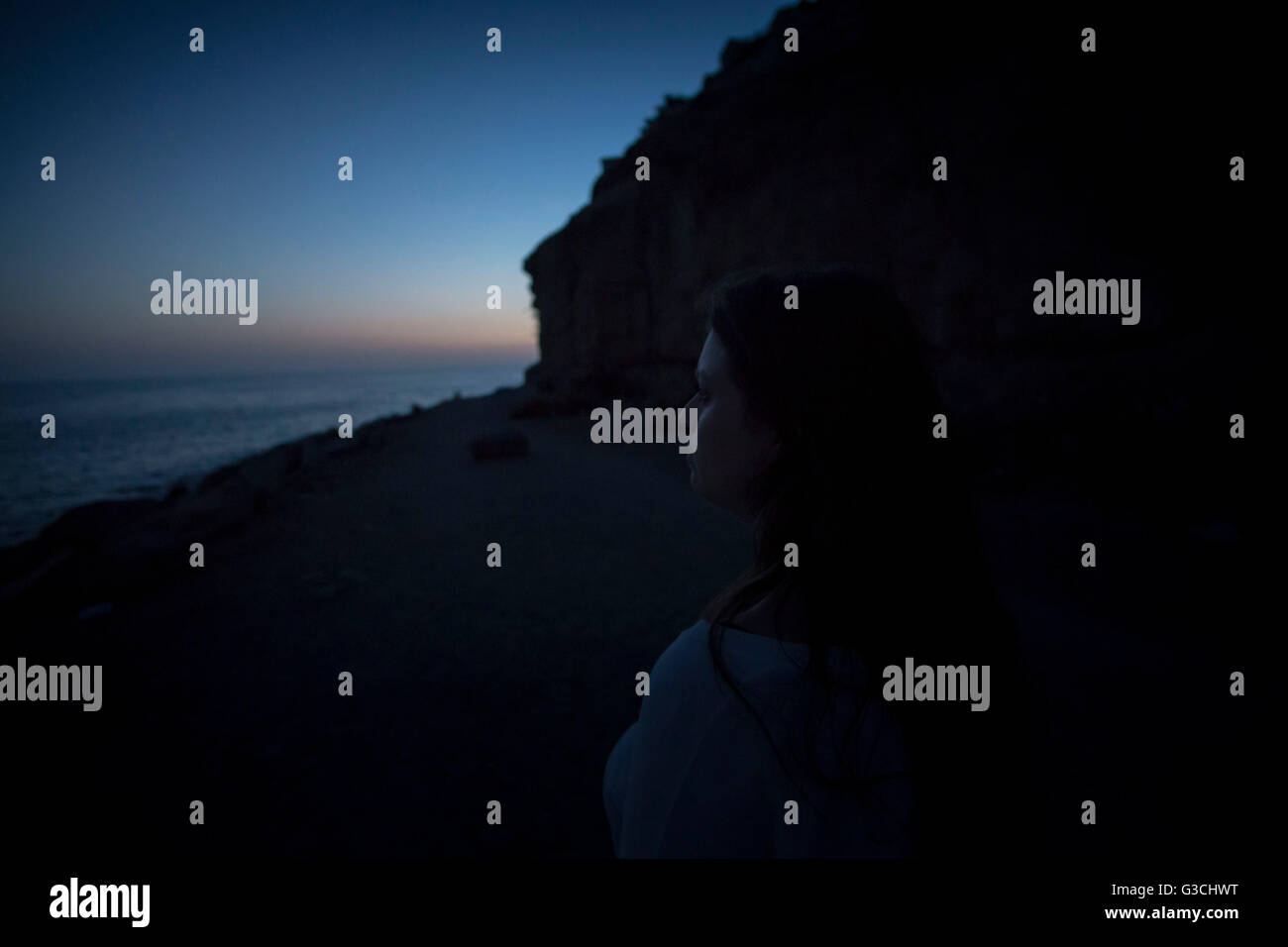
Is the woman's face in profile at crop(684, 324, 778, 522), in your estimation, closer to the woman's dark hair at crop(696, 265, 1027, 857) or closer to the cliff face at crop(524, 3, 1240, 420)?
the woman's dark hair at crop(696, 265, 1027, 857)

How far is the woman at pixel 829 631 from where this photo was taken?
1.10 m

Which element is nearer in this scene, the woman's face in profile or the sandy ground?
the woman's face in profile

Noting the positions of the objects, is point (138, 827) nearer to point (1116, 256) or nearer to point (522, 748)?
point (522, 748)

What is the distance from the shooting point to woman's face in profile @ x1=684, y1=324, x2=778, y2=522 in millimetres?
1385

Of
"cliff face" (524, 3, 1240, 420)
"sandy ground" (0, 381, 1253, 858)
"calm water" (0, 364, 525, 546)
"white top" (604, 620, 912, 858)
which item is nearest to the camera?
"white top" (604, 620, 912, 858)

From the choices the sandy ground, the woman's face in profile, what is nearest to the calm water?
the sandy ground

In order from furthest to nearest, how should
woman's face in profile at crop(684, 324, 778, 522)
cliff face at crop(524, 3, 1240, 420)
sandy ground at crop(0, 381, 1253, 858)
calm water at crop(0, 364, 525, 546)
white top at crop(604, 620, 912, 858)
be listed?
calm water at crop(0, 364, 525, 546)
cliff face at crop(524, 3, 1240, 420)
sandy ground at crop(0, 381, 1253, 858)
woman's face in profile at crop(684, 324, 778, 522)
white top at crop(604, 620, 912, 858)

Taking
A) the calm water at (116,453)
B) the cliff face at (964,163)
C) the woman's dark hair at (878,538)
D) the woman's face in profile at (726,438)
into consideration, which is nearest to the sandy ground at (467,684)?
the woman's dark hair at (878,538)

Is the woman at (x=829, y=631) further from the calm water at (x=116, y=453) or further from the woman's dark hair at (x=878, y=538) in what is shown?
the calm water at (x=116, y=453)

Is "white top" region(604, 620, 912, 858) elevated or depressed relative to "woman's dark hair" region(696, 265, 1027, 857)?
depressed

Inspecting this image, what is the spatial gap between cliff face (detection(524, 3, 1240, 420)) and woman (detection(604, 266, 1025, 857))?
23.3 feet

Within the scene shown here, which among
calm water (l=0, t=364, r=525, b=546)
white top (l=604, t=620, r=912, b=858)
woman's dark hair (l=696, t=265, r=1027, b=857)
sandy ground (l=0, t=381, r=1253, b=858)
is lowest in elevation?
sandy ground (l=0, t=381, r=1253, b=858)

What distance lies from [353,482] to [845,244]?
1176 cm
